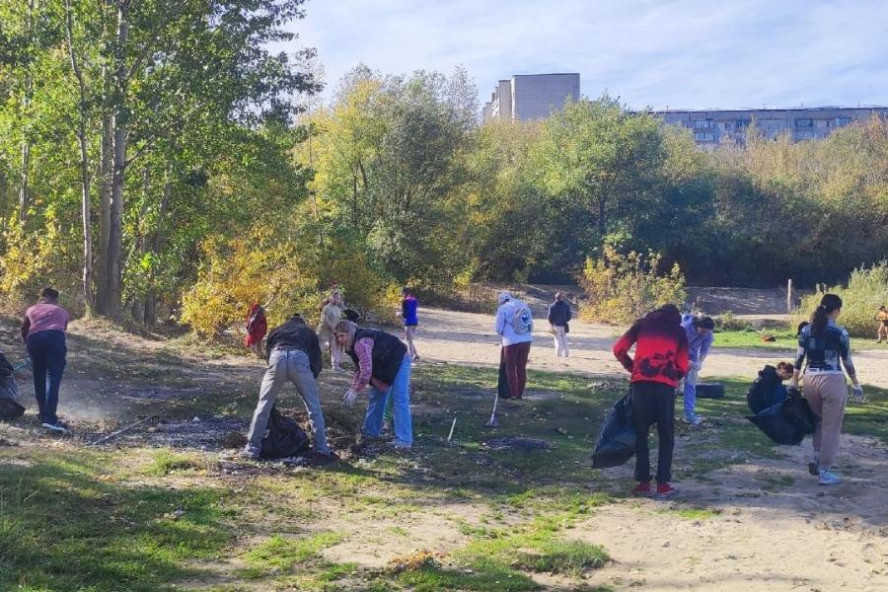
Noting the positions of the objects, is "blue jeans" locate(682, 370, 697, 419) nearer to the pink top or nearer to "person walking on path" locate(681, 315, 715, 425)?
"person walking on path" locate(681, 315, 715, 425)

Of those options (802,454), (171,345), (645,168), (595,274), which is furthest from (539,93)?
(802,454)

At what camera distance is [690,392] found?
1223 cm

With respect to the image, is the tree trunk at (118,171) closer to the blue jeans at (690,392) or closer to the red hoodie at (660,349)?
the blue jeans at (690,392)

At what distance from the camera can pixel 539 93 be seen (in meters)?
104

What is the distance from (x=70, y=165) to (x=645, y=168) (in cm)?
3832

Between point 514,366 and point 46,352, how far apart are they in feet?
21.9

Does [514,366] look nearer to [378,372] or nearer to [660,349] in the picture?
[378,372]

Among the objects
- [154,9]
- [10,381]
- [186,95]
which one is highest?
[154,9]

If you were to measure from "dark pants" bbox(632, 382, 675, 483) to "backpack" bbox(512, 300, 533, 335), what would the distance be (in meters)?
5.11

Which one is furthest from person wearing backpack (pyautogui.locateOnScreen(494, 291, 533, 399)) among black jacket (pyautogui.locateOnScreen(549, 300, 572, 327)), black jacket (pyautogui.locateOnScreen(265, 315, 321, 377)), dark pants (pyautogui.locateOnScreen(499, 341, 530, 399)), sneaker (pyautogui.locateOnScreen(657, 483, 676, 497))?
black jacket (pyautogui.locateOnScreen(549, 300, 572, 327))

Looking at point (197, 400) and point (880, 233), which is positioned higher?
point (880, 233)

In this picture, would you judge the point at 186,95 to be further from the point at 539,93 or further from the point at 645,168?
the point at 539,93

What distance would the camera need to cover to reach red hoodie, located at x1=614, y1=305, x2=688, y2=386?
8109 millimetres

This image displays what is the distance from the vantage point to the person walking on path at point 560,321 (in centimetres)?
2248
